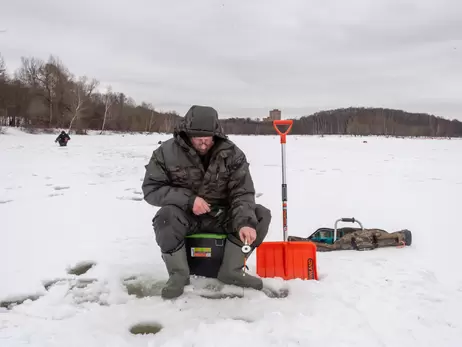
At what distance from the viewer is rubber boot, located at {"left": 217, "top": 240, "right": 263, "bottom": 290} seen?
8.52 feet

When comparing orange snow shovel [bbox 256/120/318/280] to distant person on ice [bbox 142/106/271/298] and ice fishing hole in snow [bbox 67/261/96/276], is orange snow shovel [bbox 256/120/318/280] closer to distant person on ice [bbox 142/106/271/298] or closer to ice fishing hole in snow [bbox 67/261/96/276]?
distant person on ice [bbox 142/106/271/298]

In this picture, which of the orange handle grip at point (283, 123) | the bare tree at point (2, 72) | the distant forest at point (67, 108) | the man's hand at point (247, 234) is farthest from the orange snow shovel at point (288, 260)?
the bare tree at point (2, 72)

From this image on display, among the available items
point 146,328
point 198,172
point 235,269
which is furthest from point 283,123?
point 146,328

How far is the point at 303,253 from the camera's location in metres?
2.84

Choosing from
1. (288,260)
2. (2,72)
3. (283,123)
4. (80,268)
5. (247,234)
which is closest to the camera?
(247,234)

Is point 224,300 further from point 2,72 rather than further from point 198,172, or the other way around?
point 2,72

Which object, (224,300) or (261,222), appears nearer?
(224,300)

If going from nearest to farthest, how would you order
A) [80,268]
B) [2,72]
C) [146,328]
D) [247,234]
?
[146,328]
[247,234]
[80,268]
[2,72]

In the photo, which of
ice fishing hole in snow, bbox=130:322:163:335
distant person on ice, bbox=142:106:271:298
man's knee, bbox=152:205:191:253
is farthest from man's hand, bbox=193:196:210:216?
ice fishing hole in snow, bbox=130:322:163:335

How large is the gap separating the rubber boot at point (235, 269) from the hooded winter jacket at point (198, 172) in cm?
15

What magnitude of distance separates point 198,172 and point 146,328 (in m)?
1.10

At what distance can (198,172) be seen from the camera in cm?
264

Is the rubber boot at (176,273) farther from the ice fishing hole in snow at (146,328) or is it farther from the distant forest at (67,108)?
the distant forest at (67,108)

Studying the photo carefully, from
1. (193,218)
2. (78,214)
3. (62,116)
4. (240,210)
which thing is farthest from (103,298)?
(62,116)
